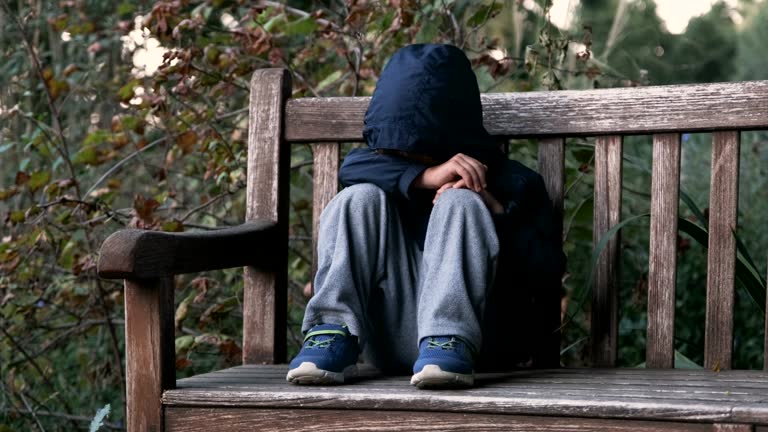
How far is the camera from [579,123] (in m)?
2.33

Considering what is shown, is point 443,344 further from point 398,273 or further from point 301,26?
point 301,26

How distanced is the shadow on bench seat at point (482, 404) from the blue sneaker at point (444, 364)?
0.09 feet

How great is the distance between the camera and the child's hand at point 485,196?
2.05m

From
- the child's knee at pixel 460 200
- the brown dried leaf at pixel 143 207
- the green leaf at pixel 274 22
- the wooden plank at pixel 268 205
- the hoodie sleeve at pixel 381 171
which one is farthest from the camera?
the green leaf at pixel 274 22

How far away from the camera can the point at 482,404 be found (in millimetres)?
1704

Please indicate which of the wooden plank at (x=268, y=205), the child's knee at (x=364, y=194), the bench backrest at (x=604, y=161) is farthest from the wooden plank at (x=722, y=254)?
the wooden plank at (x=268, y=205)

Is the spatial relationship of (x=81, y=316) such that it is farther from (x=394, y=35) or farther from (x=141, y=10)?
(x=394, y=35)

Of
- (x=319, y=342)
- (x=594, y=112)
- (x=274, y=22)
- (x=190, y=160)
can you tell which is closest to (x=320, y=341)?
(x=319, y=342)

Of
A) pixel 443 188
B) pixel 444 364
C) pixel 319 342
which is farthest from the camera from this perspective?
pixel 443 188

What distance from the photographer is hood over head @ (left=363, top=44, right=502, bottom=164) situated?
82.0 inches

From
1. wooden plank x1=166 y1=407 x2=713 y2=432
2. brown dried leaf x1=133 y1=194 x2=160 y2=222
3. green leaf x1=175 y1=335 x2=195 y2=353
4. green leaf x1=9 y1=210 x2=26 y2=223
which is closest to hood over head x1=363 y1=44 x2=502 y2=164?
wooden plank x1=166 y1=407 x2=713 y2=432

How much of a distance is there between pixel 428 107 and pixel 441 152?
3.9 inches

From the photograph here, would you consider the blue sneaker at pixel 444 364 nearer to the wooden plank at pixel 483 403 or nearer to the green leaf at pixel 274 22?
the wooden plank at pixel 483 403

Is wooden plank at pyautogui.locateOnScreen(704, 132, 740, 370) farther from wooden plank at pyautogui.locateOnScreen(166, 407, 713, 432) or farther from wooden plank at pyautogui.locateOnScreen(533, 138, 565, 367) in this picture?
wooden plank at pyautogui.locateOnScreen(166, 407, 713, 432)
